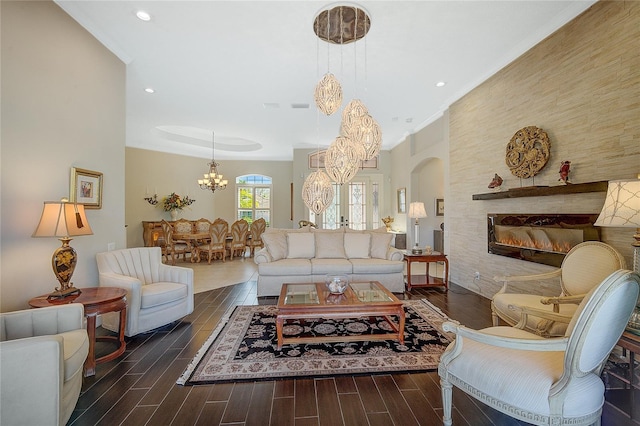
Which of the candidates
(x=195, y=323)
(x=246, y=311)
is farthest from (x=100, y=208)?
(x=246, y=311)

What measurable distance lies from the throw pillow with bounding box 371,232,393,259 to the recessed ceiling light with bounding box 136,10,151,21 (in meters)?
4.08

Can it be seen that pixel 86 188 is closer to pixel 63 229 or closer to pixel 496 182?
pixel 63 229

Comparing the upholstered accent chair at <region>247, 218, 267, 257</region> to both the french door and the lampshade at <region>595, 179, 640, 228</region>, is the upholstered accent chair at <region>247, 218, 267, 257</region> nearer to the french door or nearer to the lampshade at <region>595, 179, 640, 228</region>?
the french door

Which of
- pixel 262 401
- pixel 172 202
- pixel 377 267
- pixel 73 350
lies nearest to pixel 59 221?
pixel 73 350

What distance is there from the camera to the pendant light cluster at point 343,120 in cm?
279

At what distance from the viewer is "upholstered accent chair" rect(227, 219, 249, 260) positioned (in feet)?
23.1

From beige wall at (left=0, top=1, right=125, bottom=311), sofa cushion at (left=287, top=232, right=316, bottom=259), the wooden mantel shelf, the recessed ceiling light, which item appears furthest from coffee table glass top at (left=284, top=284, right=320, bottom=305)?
the recessed ceiling light

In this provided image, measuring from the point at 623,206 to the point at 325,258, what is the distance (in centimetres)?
339

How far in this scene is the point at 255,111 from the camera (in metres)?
5.40

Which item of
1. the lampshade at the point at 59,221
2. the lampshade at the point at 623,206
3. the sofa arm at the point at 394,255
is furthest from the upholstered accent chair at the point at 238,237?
the lampshade at the point at 623,206

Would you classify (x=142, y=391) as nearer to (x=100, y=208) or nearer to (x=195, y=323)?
(x=195, y=323)

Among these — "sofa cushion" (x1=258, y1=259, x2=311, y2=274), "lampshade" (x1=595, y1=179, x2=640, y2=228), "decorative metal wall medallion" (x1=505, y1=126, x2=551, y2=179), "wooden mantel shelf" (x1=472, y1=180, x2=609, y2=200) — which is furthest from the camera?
"sofa cushion" (x1=258, y1=259, x2=311, y2=274)

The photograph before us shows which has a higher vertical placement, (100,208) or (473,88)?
(473,88)

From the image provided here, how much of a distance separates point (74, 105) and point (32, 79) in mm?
418
